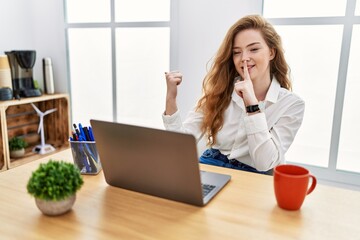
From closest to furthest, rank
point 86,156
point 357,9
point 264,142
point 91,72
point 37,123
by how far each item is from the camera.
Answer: point 86,156
point 264,142
point 357,9
point 91,72
point 37,123

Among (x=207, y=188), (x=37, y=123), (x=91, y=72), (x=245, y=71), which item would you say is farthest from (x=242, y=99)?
(x=37, y=123)

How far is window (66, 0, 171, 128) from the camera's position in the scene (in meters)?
2.59

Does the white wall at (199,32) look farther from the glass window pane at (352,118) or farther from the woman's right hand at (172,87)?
the woman's right hand at (172,87)

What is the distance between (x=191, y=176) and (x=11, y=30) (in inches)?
104

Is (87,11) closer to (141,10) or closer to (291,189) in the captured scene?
(141,10)

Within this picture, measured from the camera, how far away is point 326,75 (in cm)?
204

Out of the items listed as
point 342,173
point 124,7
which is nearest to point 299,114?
point 342,173

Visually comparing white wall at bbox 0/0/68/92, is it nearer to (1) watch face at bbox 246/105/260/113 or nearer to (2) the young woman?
(2) the young woman

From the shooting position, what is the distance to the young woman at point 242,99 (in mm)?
1361

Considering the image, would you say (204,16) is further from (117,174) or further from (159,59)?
(117,174)

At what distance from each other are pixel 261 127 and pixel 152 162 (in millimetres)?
491

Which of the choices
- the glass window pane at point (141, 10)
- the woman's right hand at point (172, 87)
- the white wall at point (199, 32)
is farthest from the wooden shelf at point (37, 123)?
the woman's right hand at point (172, 87)

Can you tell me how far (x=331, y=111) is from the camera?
6.77 ft

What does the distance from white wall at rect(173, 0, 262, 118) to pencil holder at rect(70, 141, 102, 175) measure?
1.43 m
